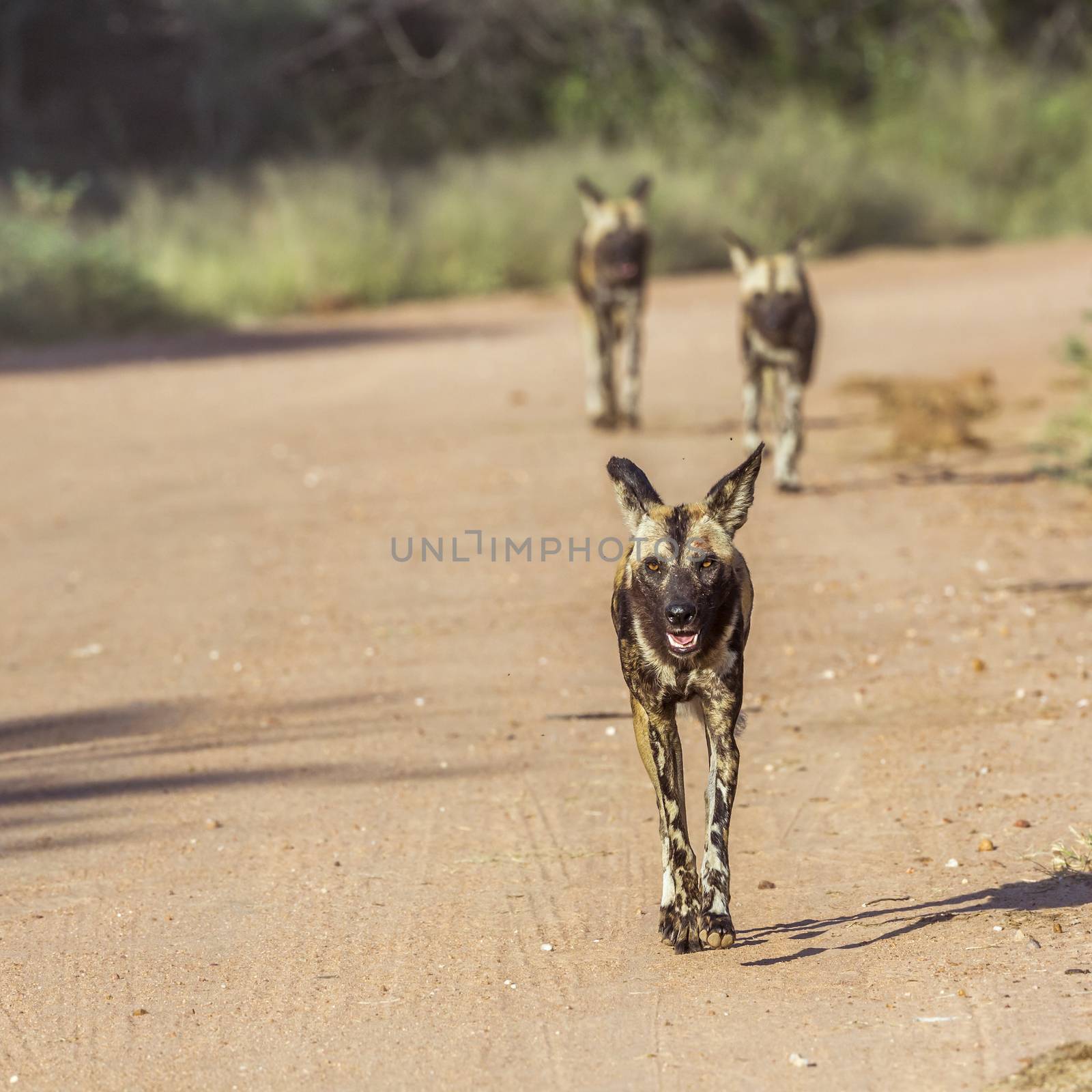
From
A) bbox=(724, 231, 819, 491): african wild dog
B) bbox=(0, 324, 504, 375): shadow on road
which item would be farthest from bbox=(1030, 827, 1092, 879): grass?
bbox=(0, 324, 504, 375): shadow on road

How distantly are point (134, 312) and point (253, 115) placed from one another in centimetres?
900

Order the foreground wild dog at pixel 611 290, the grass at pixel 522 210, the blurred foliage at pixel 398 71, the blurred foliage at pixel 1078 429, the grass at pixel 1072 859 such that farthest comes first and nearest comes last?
the blurred foliage at pixel 398 71 → the grass at pixel 522 210 → the foreground wild dog at pixel 611 290 → the blurred foliage at pixel 1078 429 → the grass at pixel 1072 859

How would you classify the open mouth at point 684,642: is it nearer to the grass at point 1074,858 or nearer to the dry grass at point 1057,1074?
the dry grass at point 1057,1074

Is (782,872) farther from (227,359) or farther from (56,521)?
(227,359)

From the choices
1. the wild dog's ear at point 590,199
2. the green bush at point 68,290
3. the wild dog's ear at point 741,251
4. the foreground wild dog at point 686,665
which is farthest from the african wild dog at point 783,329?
the green bush at point 68,290

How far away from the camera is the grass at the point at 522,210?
18.9 metres

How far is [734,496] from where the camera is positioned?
463 centimetres

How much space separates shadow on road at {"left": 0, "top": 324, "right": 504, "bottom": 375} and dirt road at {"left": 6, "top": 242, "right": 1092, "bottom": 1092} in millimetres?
3860

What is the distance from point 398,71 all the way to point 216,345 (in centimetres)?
1158

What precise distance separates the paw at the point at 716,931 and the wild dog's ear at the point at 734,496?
974mm

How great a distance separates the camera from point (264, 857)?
5.50m

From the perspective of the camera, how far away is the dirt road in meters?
4.20

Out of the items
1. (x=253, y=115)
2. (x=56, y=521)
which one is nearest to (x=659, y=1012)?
(x=56, y=521)

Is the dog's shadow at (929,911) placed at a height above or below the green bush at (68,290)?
below
